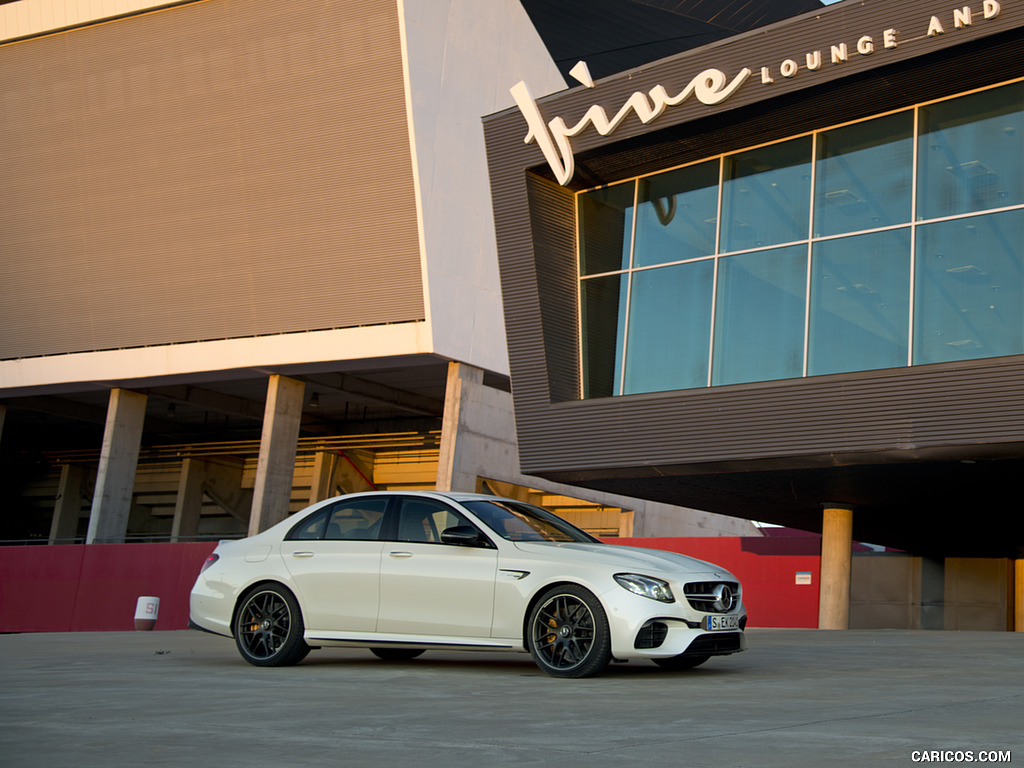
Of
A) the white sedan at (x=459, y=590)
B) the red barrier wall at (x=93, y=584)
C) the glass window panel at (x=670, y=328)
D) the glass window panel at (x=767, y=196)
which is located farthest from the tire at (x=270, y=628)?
the red barrier wall at (x=93, y=584)

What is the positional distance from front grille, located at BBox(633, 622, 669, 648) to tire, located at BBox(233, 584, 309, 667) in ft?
10.3

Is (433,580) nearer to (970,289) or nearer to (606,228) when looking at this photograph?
(970,289)

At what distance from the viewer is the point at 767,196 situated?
63.1ft

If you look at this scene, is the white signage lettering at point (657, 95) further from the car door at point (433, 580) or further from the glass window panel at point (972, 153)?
the car door at point (433, 580)

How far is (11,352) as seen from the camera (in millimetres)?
37875

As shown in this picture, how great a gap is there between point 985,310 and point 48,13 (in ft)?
92.5

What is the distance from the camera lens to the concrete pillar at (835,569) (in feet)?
74.1

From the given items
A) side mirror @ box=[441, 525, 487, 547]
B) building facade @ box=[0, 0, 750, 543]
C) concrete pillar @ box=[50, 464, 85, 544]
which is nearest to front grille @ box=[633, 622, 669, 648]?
side mirror @ box=[441, 525, 487, 547]

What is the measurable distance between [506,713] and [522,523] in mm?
3643

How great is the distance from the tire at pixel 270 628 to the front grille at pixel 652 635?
315cm

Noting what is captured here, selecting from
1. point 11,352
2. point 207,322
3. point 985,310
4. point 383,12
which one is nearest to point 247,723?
point 985,310

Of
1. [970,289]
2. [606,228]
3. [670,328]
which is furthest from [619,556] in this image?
[606,228]

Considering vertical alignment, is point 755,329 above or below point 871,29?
below

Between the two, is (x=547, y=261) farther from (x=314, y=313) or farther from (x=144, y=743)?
(x=144, y=743)
